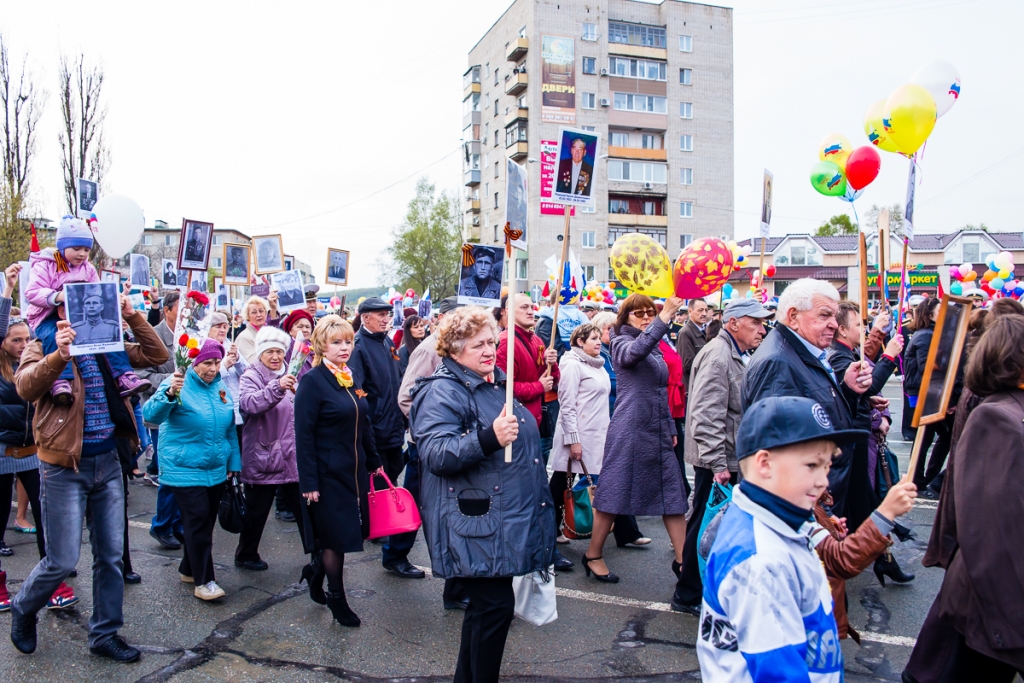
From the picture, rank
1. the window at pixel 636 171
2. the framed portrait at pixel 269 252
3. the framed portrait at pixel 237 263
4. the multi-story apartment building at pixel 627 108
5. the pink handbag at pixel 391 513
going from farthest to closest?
1. the window at pixel 636 171
2. the multi-story apartment building at pixel 627 108
3. the framed portrait at pixel 237 263
4. the framed portrait at pixel 269 252
5. the pink handbag at pixel 391 513

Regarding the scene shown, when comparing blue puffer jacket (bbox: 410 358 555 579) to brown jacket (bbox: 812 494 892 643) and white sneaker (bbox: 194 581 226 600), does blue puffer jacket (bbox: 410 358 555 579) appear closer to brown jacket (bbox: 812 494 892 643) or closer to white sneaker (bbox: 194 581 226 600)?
brown jacket (bbox: 812 494 892 643)

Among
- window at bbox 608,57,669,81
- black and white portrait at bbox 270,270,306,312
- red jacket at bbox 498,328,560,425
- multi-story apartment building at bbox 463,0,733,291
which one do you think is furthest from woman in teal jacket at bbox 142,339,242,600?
window at bbox 608,57,669,81

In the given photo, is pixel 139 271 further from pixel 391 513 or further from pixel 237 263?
pixel 391 513

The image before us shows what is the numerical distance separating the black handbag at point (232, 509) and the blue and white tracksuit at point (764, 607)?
444 cm

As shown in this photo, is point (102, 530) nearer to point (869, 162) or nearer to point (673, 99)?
point (869, 162)

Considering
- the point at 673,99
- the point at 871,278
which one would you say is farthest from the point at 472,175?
the point at 871,278

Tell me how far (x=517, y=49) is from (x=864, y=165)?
47.2m

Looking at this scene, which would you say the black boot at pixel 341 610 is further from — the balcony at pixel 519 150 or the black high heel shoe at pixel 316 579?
the balcony at pixel 519 150

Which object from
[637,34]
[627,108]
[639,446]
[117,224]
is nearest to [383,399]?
[639,446]

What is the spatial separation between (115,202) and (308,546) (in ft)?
10.0

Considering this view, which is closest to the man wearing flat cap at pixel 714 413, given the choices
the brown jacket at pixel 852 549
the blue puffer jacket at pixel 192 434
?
the brown jacket at pixel 852 549

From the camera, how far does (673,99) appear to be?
52.7m

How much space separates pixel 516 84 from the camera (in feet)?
168

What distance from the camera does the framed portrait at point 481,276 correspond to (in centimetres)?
618
